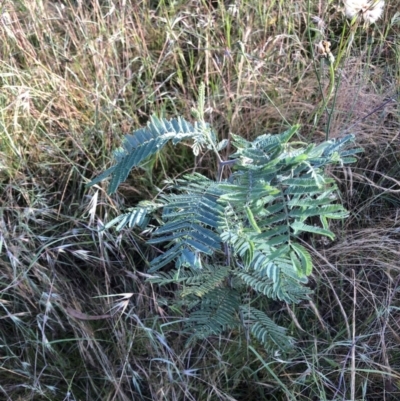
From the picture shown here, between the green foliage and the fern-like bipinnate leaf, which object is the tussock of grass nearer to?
the green foliage

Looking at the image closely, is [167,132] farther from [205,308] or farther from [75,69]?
[75,69]

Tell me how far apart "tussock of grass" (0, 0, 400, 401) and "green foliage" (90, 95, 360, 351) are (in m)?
0.18

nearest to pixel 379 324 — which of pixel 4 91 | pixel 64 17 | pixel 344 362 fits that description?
pixel 344 362

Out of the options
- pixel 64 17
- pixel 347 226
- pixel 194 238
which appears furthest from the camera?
pixel 64 17

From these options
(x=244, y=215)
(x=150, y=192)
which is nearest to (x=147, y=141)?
(x=244, y=215)

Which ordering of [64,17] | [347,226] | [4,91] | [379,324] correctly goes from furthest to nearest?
[64,17] < [4,91] < [347,226] < [379,324]

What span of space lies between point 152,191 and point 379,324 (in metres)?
0.73

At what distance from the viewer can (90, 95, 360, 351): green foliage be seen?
0.89 metres

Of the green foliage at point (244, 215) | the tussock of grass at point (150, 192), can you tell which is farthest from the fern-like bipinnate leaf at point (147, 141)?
the tussock of grass at point (150, 192)

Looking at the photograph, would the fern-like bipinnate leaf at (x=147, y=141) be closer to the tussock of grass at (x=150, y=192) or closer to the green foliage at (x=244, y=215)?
the green foliage at (x=244, y=215)

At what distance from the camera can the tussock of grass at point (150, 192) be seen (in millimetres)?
1356

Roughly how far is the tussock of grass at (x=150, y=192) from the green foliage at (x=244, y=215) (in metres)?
0.18

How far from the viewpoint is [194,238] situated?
3.31 ft

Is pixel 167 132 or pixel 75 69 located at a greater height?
pixel 167 132
